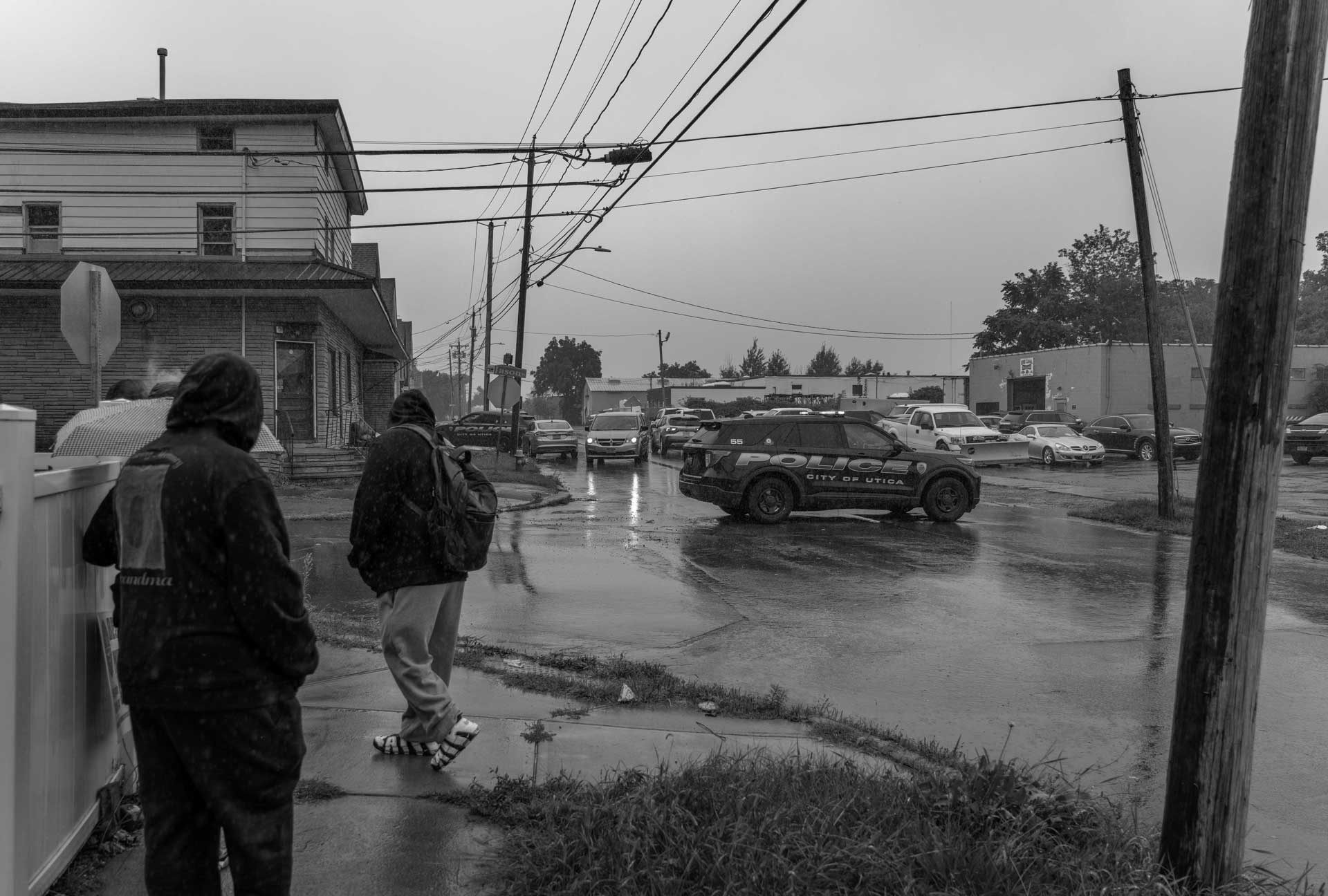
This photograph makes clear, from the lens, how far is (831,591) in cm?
1027

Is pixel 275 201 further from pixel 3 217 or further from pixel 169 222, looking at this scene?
pixel 3 217

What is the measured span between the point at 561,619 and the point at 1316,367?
172ft

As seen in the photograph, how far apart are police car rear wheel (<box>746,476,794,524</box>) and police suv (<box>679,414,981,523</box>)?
0.04 feet

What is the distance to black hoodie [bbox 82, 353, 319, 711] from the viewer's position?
2.82 metres

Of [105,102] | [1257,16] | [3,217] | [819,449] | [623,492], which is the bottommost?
[623,492]

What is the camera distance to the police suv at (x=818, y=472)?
1656cm

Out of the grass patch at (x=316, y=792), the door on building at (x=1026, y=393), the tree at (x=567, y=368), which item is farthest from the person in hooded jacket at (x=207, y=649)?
the tree at (x=567, y=368)

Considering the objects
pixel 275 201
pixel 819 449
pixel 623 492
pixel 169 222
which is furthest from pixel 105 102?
pixel 819 449

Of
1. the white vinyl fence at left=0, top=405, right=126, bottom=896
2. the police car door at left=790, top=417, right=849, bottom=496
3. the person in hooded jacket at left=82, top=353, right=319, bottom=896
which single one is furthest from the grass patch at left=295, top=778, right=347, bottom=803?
the police car door at left=790, top=417, right=849, bottom=496

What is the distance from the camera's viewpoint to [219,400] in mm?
2961

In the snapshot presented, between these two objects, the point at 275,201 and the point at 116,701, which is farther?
the point at 275,201

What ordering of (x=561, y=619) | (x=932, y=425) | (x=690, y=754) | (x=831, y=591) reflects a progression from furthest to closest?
(x=932, y=425), (x=831, y=591), (x=561, y=619), (x=690, y=754)

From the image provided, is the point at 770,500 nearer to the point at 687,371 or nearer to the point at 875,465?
the point at 875,465

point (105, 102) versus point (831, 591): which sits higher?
point (105, 102)
